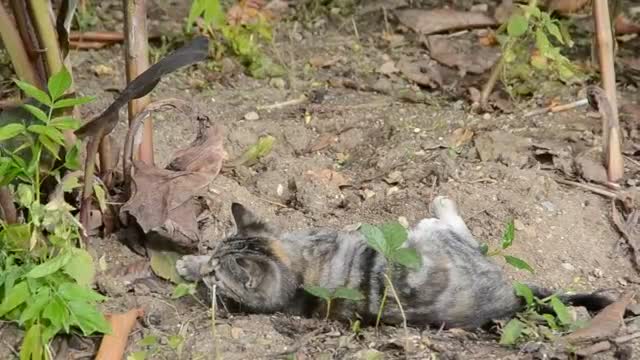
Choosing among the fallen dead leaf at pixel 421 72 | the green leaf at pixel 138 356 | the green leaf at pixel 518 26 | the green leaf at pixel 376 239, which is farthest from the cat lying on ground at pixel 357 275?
the fallen dead leaf at pixel 421 72

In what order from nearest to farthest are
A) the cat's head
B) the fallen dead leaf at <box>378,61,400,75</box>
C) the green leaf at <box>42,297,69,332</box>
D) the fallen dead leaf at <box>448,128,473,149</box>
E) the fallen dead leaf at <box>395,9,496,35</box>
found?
the green leaf at <box>42,297,69,332</box>
the cat's head
the fallen dead leaf at <box>448,128,473,149</box>
the fallen dead leaf at <box>378,61,400,75</box>
the fallen dead leaf at <box>395,9,496,35</box>

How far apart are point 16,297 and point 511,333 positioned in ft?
4.46

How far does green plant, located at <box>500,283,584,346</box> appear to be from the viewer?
2.93 metres

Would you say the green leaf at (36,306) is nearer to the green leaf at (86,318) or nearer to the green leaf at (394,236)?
the green leaf at (86,318)

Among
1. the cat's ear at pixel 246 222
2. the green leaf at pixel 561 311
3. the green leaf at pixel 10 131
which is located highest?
the green leaf at pixel 10 131

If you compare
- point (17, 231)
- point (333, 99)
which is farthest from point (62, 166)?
point (333, 99)

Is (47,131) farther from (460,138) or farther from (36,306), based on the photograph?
(460,138)

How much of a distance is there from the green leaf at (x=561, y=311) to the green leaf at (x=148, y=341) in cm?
114

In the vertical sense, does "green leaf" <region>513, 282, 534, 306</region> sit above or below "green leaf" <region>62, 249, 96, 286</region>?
below

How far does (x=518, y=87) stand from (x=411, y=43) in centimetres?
68

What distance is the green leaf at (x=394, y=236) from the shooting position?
9.40 feet

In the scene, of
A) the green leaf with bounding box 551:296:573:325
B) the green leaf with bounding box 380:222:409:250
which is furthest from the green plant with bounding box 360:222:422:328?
the green leaf with bounding box 551:296:573:325

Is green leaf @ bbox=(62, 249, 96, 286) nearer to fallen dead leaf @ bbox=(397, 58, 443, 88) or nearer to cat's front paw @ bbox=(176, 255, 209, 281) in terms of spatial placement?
cat's front paw @ bbox=(176, 255, 209, 281)

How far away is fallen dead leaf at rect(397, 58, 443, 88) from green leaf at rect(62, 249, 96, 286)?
6.83 ft
